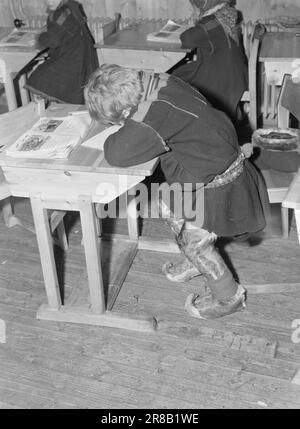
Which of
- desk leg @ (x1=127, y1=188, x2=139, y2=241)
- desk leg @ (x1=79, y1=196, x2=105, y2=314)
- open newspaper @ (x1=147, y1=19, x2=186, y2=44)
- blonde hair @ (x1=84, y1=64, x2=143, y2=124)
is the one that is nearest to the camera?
blonde hair @ (x1=84, y1=64, x2=143, y2=124)

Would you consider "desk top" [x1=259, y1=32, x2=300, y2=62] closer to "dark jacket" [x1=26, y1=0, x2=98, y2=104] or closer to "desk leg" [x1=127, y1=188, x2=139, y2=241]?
"dark jacket" [x1=26, y1=0, x2=98, y2=104]

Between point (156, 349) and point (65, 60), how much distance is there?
233cm

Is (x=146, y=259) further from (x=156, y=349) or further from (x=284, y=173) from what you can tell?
(x=284, y=173)

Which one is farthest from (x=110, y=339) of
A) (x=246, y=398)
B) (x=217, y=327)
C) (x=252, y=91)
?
(x=252, y=91)

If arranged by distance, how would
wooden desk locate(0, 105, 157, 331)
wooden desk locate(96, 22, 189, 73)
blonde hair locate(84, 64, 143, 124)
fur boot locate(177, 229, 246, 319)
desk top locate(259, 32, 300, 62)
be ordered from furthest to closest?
wooden desk locate(96, 22, 189, 73), desk top locate(259, 32, 300, 62), fur boot locate(177, 229, 246, 319), wooden desk locate(0, 105, 157, 331), blonde hair locate(84, 64, 143, 124)

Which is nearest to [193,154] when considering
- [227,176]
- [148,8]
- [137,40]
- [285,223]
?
[227,176]

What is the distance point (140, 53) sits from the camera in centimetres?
405

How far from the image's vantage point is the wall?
14.6 ft

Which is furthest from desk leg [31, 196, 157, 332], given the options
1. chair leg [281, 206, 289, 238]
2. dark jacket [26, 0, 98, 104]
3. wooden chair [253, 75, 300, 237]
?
dark jacket [26, 0, 98, 104]

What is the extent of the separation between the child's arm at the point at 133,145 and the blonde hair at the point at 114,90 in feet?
0.21

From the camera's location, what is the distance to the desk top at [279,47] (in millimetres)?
3758

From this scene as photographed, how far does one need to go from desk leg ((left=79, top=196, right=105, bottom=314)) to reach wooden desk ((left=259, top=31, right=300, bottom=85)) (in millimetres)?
1853

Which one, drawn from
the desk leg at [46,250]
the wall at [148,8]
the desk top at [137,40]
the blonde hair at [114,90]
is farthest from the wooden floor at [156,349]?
the wall at [148,8]

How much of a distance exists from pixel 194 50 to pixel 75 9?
831mm
